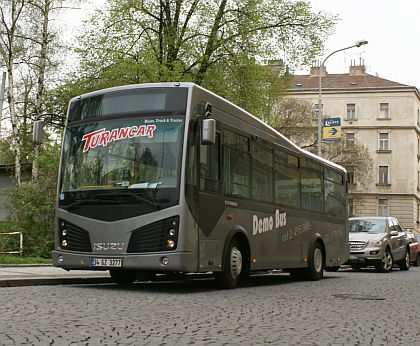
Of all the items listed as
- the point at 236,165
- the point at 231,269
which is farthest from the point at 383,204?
the point at 231,269

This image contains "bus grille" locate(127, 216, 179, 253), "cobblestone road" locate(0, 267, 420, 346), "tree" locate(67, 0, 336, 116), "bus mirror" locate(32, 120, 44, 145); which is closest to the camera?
"cobblestone road" locate(0, 267, 420, 346)

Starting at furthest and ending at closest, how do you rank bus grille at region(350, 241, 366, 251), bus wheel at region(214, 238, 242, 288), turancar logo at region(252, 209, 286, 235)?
bus grille at region(350, 241, 366, 251) < turancar logo at region(252, 209, 286, 235) < bus wheel at region(214, 238, 242, 288)

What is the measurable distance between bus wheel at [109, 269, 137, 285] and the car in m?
10.1

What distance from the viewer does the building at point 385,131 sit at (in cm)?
7194

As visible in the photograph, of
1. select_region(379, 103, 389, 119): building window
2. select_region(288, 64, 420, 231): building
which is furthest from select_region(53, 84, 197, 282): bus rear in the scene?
select_region(379, 103, 389, 119): building window

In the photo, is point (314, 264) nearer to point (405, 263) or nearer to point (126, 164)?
point (126, 164)

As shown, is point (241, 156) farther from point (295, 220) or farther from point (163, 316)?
point (163, 316)

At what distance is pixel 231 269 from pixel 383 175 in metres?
63.5

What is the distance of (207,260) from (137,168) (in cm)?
185

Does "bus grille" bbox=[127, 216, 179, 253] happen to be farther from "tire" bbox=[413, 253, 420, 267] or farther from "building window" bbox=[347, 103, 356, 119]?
"building window" bbox=[347, 103, 356, 119]

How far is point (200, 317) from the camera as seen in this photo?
26.0 feet

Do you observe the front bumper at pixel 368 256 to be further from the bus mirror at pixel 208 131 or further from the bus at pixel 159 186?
the bus mirror at pixel 208 131

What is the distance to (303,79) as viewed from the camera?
78125 mm

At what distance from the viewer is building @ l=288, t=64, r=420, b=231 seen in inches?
2832
